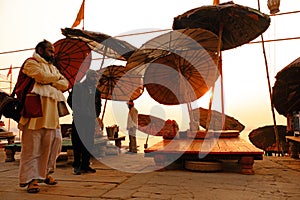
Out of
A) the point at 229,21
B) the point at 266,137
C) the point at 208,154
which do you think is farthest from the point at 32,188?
the point at 266,137

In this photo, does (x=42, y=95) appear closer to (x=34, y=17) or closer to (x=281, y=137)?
(x=34, y=17)

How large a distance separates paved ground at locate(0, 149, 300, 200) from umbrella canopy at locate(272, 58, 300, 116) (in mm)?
2653

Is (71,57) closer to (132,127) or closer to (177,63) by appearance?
(132,127)

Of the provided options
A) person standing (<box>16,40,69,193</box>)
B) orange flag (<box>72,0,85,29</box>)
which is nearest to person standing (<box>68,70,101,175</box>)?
person standing (<box>16,40,69,193</box>)

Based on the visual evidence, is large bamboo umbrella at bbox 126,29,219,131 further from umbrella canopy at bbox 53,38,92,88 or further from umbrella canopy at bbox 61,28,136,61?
umbrella canopy at bbox 53,38,92,88

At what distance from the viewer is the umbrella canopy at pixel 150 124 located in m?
7.69

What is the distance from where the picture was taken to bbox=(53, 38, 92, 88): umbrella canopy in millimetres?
6102

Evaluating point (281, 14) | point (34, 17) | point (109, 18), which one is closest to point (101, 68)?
point (109, 18)

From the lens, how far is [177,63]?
18.2ft

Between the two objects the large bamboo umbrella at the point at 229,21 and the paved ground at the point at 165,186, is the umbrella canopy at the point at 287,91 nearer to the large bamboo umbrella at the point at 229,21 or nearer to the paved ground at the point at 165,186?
the large bamboo umbrella at the point at 229,21

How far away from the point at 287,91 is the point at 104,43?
446cm

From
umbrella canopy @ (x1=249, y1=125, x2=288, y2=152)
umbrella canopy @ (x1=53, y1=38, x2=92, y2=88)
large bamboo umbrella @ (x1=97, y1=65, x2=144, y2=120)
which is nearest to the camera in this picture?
umbrella canopy @ (x1=53, y1=38, x2=92, y2=88)

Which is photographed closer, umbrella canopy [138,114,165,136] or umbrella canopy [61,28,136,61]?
umbrella canopy [61,28,136,61]

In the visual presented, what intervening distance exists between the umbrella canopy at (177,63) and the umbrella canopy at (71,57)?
1260 mm
